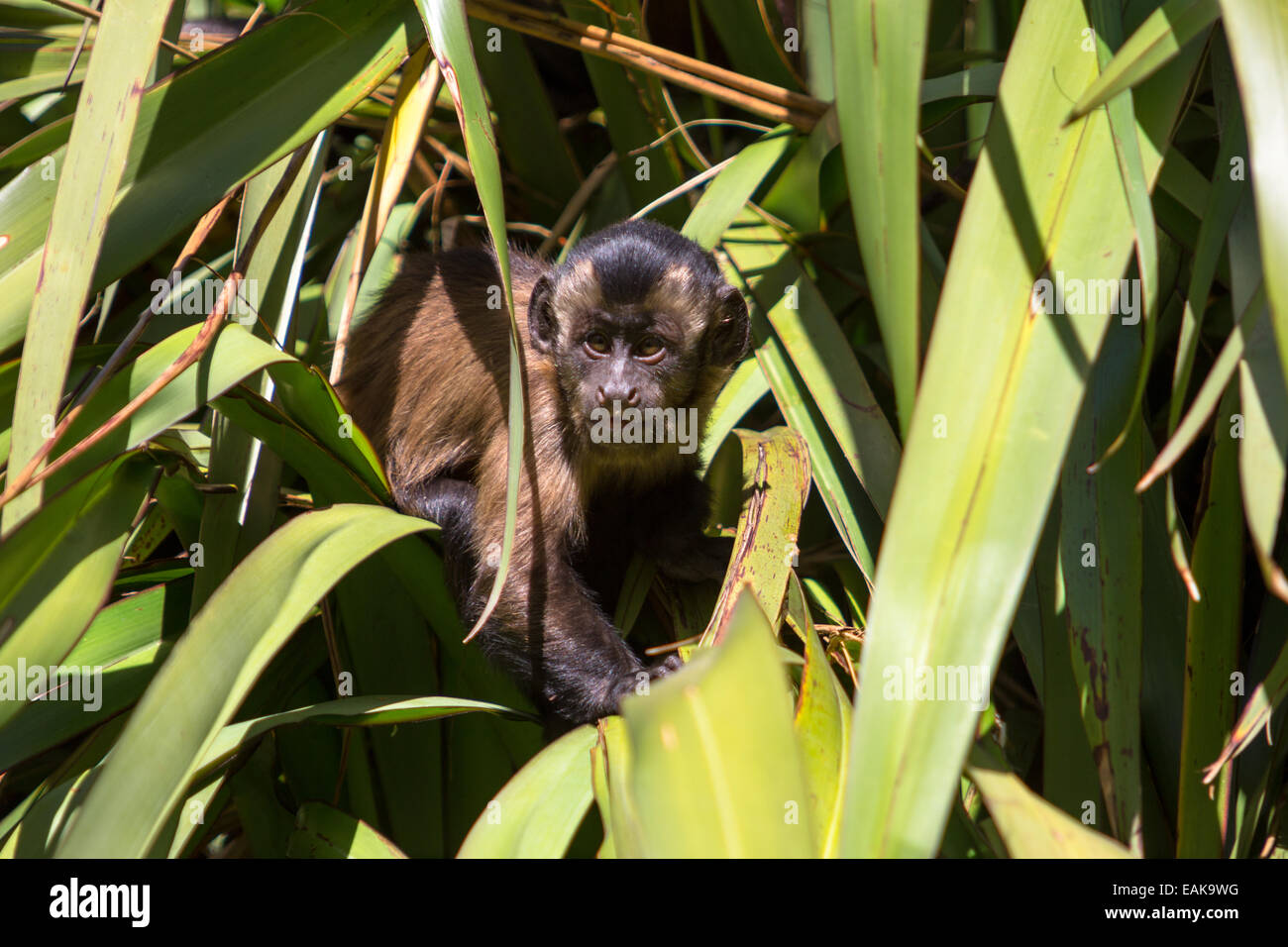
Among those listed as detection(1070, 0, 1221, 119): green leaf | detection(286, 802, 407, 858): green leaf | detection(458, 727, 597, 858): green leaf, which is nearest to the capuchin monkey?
detection(286, 802, 407, 858): green leaf

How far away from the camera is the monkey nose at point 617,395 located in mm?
2795

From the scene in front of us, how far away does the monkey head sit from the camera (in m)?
2.83

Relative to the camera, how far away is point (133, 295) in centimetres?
349

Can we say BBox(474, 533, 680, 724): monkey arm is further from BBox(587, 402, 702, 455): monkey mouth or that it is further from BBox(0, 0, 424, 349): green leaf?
BBox(0, 0, 424, 349): green leaf

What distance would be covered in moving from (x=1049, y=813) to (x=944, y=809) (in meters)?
0.34

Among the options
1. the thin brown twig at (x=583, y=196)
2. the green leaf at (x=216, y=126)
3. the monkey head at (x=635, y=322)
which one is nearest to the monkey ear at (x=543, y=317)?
the monkey head at (x=635, y=322)

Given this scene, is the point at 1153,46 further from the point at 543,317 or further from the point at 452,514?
the point at 452,514

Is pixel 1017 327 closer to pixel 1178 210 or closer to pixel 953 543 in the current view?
pixel 953 543

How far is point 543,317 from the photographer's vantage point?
3.06 meters

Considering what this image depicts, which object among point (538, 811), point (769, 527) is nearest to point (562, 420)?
point (769, 527)

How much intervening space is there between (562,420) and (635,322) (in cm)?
39

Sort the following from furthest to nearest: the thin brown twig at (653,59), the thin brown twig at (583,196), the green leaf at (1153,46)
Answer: the thin brown twig at (583,196), the thin brown twig at (653,59), the green leaf at (1153,46)

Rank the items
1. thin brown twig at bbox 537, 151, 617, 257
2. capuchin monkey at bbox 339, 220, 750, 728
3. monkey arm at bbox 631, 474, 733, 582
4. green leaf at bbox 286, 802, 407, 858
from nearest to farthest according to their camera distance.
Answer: green leaf at bbox 286, 802, 407, 858 < capuchin monkey at bbox 339, 220, 750, 728 < monkey arm at bbox 631, 474, 733, 582 < thin brown twig at bbox 537, 151, 617, 257

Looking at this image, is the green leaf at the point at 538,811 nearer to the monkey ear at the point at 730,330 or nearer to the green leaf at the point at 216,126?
the green leaf at the point at 216,126
